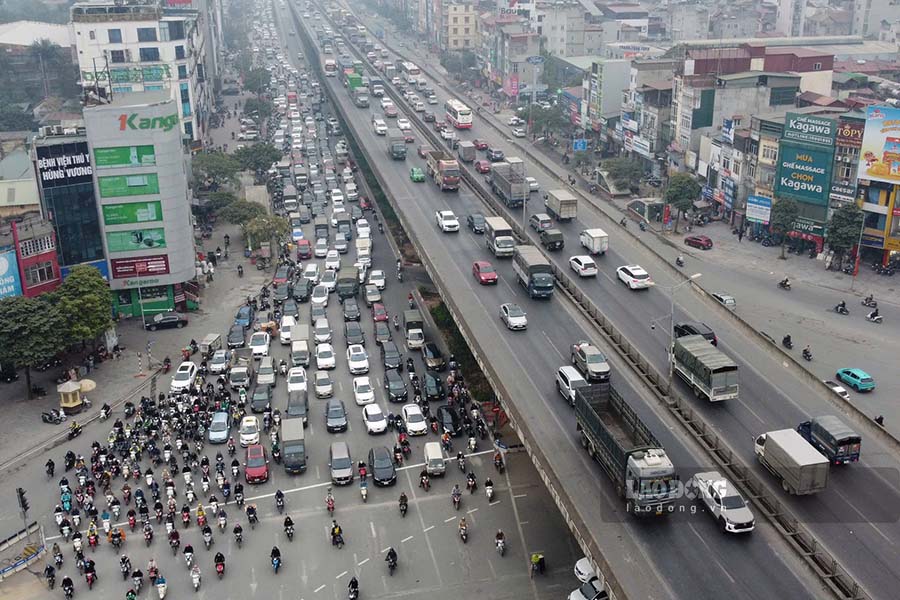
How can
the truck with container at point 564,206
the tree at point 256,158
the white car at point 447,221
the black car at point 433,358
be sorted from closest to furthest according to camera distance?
the black car at point 433,358
the white car at point 447,221
the truck with container at point 564,206
the tree at point 256,158

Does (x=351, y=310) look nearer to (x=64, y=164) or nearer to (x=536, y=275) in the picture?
(x=536, y=275)

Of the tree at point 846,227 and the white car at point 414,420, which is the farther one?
the tree at point 846,227

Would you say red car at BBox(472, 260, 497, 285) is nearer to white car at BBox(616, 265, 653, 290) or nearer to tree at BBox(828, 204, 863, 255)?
white car at BBox(616, 265, 653, 290)

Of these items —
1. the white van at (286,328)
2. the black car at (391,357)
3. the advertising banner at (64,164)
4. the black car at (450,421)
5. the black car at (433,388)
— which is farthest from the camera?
the white van at (286,328)

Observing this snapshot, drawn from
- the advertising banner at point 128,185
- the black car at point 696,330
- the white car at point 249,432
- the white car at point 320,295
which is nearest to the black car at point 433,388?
the white car at point 249,432

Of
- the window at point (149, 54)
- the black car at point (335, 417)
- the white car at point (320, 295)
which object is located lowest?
the black car at point (335, 417)

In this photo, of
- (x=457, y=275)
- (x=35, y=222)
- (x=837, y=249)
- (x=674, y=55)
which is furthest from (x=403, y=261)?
(x=674, y=55)

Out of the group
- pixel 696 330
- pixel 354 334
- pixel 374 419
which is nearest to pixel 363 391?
pixel 374 419

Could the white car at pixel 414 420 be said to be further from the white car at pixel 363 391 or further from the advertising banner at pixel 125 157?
the advertising banner at pixel 125 157
